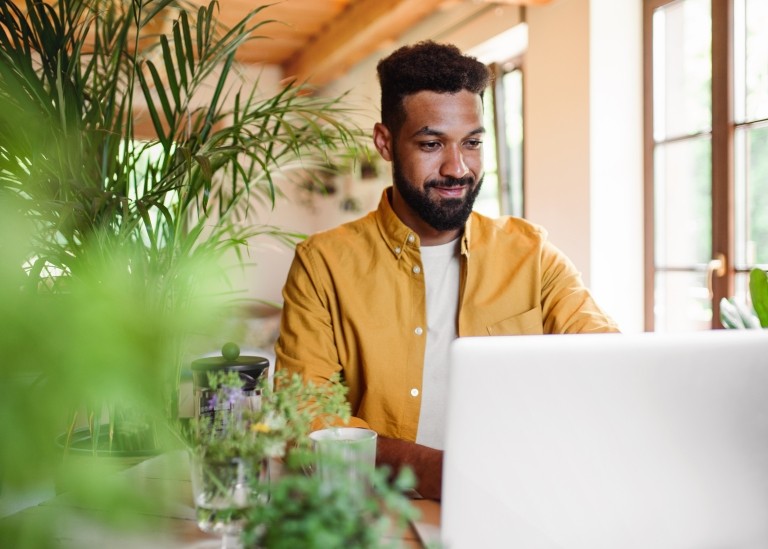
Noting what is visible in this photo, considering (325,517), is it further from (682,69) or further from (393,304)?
(682,69)

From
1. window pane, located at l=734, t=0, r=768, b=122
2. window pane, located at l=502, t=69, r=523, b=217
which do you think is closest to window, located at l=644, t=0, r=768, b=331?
window pane, located at l=734, t=0, r=768, b=122

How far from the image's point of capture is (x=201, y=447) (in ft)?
2.37

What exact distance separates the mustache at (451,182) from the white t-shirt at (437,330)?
0.50 feet

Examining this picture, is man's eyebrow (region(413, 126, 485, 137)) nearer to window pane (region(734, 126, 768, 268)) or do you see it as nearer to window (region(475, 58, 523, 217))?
window pane (region(734, 126, 768, 268))

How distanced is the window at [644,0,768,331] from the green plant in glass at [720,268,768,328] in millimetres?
1496

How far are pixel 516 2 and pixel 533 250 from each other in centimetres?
238

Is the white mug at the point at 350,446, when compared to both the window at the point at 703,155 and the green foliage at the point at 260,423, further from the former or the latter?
the window at the point at 703,155

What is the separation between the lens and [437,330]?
5.24 feet

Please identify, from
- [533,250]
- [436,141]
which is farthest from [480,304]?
[436,141]

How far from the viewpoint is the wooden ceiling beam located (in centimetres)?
429

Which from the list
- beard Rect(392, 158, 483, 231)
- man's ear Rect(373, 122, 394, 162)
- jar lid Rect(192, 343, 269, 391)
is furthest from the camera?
man's ear Rect(373, 122, 394, 162)

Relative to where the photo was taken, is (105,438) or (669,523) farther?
(105,438)

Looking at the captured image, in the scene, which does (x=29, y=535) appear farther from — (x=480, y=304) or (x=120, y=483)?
(x=480, y=304)

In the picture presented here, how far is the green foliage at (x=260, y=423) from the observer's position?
71 cm
